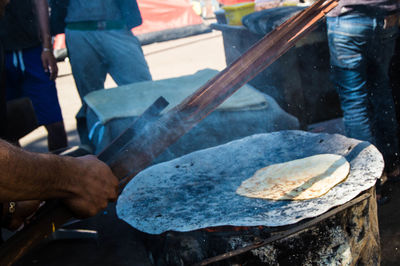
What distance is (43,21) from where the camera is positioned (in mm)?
4047

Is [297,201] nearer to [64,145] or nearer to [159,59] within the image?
[64,145]

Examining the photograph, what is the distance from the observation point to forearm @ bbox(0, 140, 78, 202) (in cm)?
139

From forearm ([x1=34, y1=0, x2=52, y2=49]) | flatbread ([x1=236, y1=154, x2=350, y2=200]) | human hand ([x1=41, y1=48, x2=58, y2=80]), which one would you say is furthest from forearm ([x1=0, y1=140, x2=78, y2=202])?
forearm ([x1=34, y1=0, x2=52, y2=49])

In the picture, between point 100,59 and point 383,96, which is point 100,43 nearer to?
point 100,59

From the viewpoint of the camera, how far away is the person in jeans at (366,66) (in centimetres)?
282

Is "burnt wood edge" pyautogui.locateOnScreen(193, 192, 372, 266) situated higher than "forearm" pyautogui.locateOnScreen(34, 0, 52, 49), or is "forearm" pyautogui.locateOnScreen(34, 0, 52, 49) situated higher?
"forearm" pyautogui.locateOnScreen(34, 0, 52, 49)

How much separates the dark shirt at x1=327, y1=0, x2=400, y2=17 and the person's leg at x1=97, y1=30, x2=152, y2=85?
8.24 feet

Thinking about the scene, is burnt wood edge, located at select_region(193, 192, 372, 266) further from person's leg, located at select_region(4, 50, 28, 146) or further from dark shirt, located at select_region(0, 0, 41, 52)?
dark shirt, located at select_region(0, 0, 41, 52)

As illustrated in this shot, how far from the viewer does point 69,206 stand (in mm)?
1617

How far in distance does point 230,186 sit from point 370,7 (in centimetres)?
162

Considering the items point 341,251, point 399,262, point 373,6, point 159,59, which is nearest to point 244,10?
point 373,6

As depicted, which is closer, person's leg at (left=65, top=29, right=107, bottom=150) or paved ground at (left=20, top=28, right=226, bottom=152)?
person's leg at (left=65, top=29, right=107, bottom=150)

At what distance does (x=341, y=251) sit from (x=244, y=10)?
12.7ft

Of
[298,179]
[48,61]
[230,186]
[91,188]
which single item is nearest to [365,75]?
[298,179]
